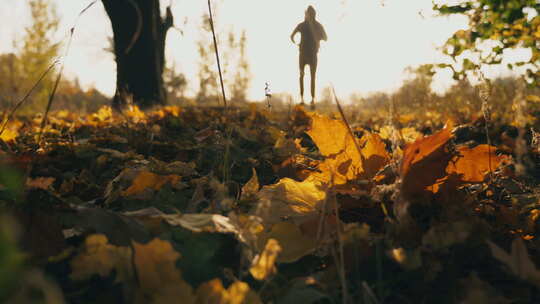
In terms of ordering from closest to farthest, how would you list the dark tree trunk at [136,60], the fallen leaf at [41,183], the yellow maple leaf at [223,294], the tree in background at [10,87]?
1. the yellow maple leaf at [223,294]
2. the fallen leaf at [41,183]
3. the tree in background at [10,87]
4. the dark tree trunk at [136,60]

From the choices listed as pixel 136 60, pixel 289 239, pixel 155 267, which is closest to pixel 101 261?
pixel 155 267

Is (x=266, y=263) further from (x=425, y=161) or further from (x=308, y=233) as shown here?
(x=425, y=161)

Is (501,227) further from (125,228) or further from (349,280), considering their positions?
(125,228)

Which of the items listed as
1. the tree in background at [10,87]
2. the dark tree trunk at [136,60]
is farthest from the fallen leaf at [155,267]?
the dark tree trunk at [136,60]

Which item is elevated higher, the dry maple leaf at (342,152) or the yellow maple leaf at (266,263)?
the dry maple leaf at (342,152)

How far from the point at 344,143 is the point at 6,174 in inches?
29.4

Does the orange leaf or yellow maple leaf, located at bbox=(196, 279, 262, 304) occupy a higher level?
the orange leaf

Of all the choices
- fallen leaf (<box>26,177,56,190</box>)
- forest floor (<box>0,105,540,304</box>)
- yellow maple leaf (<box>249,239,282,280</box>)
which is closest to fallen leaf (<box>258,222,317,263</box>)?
forest floor (<box>0,105,540,304</box>)

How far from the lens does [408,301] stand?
0.76m

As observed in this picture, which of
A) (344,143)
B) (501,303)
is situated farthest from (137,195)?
(501,303)

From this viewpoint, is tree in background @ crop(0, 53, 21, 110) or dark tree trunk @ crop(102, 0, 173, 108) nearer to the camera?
tree in background @ crop(0, 53, 21, 110)

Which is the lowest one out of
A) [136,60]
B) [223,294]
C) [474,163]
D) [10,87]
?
[223,294]

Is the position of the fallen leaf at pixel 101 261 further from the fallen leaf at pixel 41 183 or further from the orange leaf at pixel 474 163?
the orange leaf at pixel 474 163

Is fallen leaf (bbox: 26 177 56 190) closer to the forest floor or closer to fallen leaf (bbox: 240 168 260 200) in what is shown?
the forest floor
